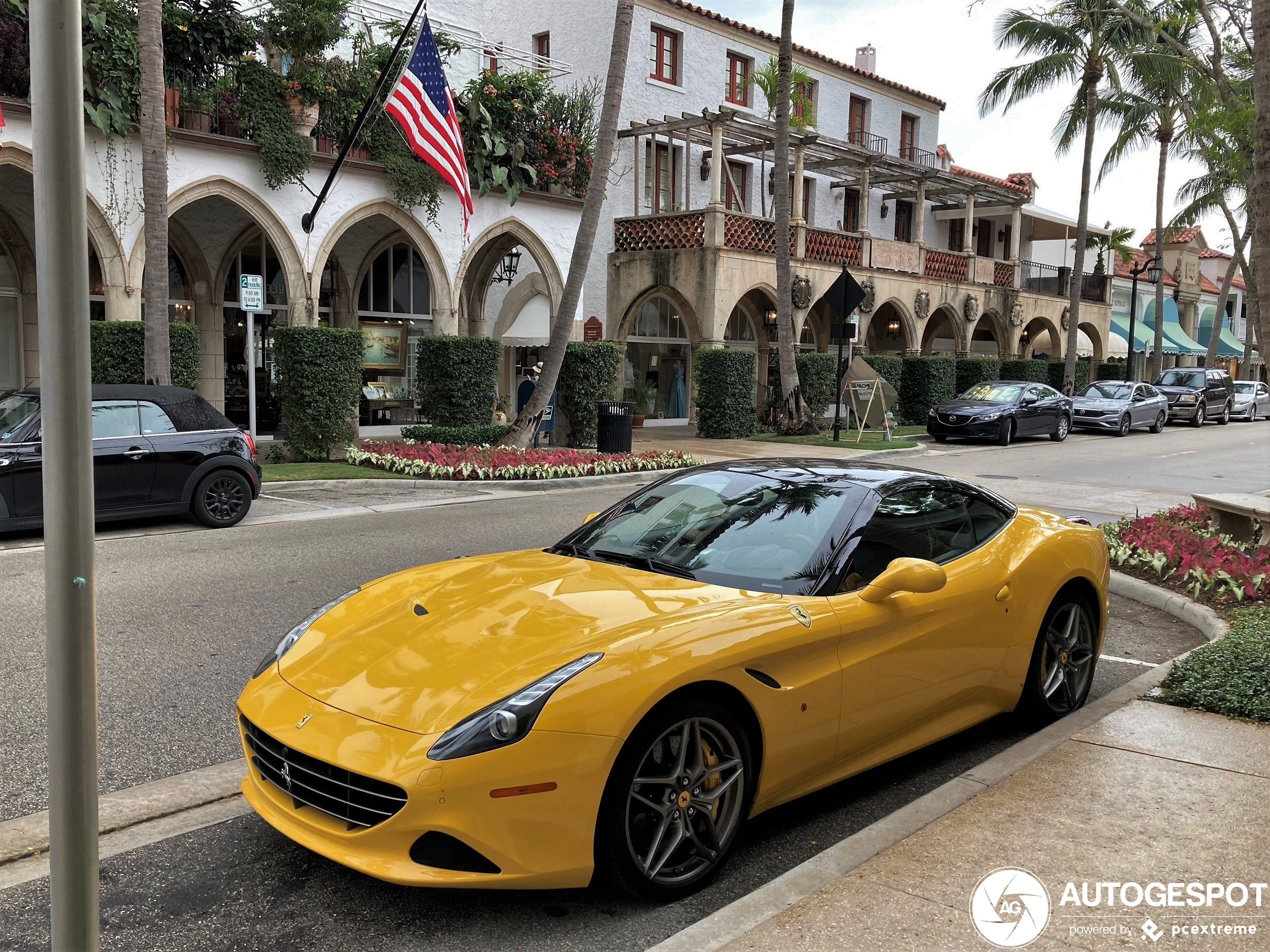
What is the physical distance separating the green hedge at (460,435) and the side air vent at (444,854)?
49.8 ft

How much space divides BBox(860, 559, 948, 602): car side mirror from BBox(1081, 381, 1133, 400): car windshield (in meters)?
30.0

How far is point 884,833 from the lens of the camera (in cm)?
394

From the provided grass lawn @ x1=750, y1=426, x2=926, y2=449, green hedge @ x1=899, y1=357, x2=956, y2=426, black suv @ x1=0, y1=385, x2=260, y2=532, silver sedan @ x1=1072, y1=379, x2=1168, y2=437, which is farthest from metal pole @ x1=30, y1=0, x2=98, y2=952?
silver sedan @ x1=1072, y1=379, x2=1168, y2=437

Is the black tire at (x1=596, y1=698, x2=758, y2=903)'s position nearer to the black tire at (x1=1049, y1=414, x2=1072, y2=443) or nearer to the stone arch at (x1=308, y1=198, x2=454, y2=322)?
the stone arch at (x1=308, y1=198, x2=454, y2=322)

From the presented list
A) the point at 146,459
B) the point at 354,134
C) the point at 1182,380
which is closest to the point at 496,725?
the point at 146,459

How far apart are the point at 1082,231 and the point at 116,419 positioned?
32.5 metres

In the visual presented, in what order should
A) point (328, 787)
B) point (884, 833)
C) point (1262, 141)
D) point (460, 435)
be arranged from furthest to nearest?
point (460, 435) < point (1262, 141) < point (884, 833) < point (328, 787)

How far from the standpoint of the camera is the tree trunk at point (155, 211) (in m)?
13.8

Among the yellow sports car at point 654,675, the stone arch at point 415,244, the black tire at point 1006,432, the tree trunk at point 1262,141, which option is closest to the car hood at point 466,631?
the yellow sports car at point 654,675

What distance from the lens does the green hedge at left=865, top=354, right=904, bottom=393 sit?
94.4 ft

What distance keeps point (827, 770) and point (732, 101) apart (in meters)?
29.0

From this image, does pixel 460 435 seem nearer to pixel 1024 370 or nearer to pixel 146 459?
pixel 146 459

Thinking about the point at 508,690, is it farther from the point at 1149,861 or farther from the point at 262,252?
the point at 262,252

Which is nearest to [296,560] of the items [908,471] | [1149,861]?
[908,471]
